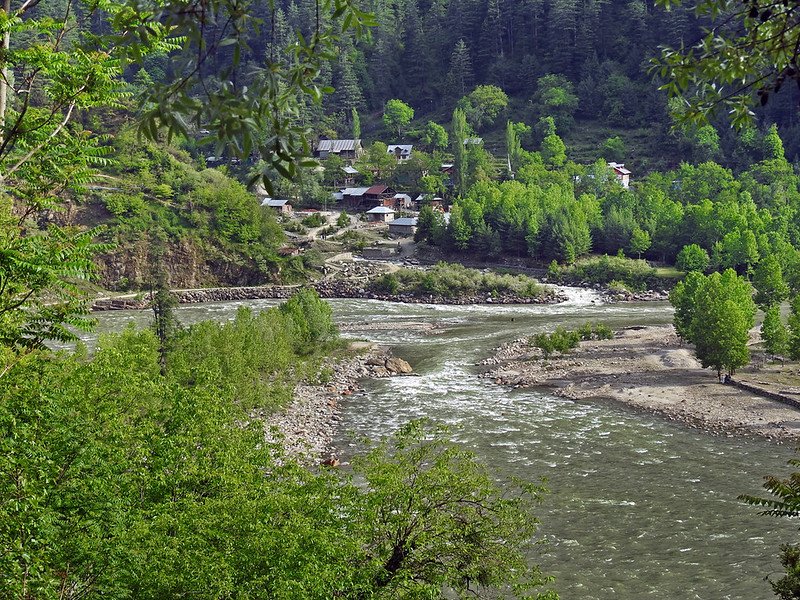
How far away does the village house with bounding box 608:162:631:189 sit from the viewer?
7462 centimetres

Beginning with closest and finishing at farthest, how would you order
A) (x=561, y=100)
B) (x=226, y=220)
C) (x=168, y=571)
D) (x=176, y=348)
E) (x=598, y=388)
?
(x=168, y=571), (x=176, y=348), (x=598, y=388), (x=226, y=220), (x=561, y=100)

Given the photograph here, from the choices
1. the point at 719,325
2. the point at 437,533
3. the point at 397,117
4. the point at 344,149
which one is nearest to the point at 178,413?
the point at 437,533

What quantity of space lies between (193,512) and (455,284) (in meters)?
45.9

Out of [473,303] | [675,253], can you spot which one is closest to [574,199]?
[675,253]

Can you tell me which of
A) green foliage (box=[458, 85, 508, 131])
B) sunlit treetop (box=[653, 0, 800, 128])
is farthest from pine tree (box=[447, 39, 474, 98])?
sunlit treetop (box=[653, 0, 800, 128])

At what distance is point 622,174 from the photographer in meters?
75.5

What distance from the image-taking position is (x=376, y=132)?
315ft

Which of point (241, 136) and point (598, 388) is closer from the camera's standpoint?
point (241, 136)

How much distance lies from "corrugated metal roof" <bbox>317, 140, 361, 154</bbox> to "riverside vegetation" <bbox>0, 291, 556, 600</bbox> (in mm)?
76321

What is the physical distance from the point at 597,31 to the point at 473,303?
5435 cm

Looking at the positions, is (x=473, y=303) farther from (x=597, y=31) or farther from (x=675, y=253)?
(x=597, y=31)

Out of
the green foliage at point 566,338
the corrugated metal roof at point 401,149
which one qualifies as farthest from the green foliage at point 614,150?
the green foliage at point 566,338

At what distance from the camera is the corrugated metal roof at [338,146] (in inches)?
3494

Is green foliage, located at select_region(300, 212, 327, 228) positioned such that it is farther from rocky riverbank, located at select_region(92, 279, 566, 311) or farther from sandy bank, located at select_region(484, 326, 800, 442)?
sandy bank, located at select_region(484, 326, 800, 442)
